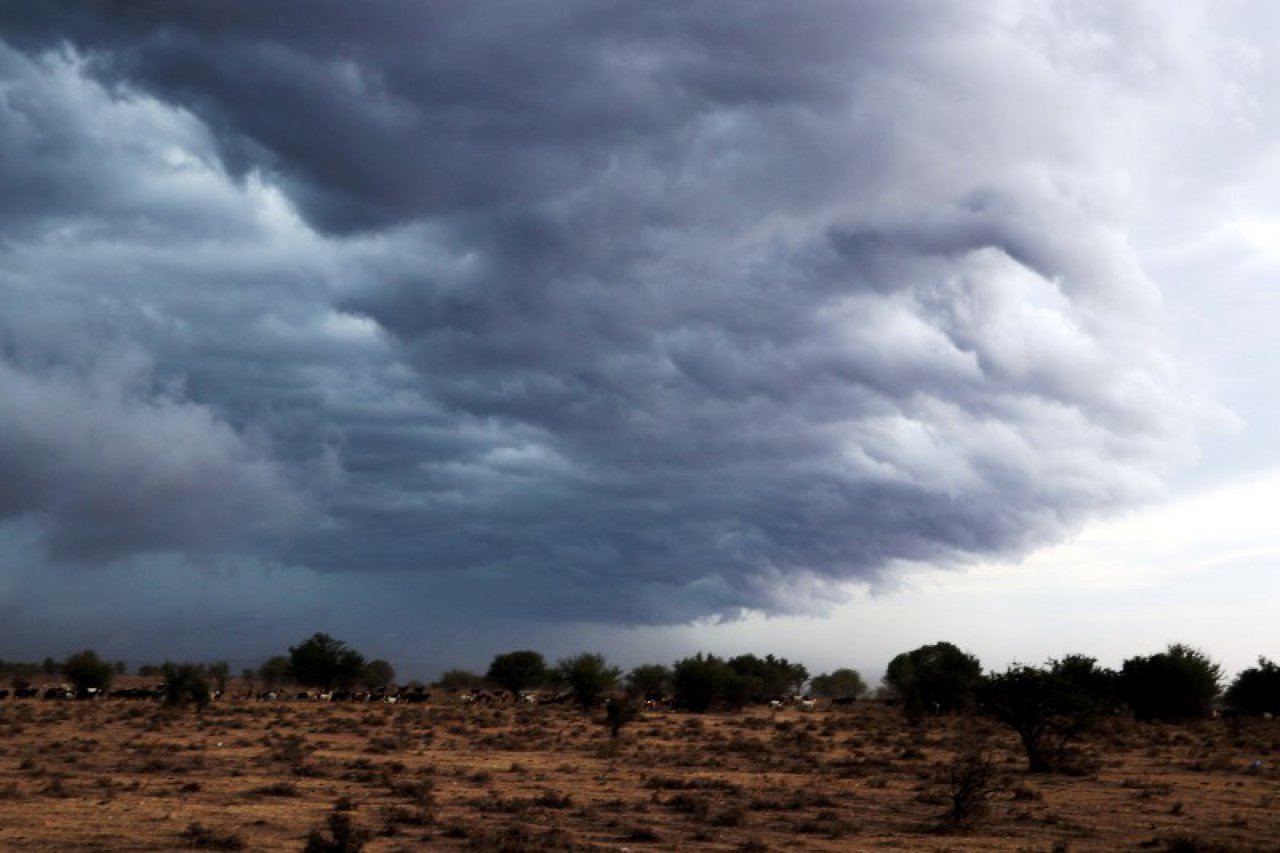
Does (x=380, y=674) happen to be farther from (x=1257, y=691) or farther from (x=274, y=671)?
(x=1257, y=691)

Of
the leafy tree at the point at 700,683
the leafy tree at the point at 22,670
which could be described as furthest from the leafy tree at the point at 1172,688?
the leafy tree at the point at 22,670

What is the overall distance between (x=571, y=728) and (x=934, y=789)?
30666mm

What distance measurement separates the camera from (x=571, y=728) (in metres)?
60.9

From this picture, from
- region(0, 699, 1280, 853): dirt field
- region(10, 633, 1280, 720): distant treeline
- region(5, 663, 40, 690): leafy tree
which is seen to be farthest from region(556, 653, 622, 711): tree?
region(5, 663, 40, 690): leafy tree

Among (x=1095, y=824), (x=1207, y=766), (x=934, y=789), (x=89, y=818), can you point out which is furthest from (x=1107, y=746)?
(x=89, y=818)

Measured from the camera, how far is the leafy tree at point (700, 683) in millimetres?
87188

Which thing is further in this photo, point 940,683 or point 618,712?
point 940,683

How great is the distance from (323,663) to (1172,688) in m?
75.9

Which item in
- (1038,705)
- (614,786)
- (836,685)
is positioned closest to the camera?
(614,786)

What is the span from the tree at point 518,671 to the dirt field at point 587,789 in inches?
2106

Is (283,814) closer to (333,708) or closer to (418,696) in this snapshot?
(333,708)

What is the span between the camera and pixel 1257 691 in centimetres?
8238

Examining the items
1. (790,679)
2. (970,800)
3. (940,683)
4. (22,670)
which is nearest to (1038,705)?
(970,800)

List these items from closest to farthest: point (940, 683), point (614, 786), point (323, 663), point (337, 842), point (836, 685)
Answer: point (337, 842) → point (614, 786) → point (940, 683) → point (323, 663) → point (836, 685)
